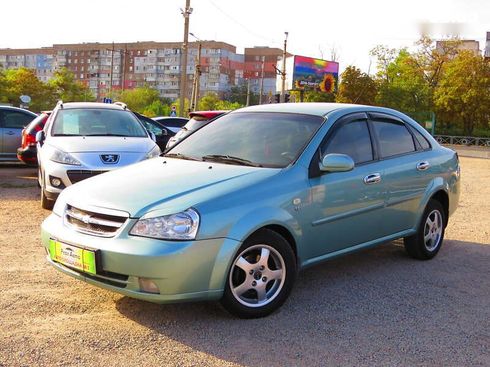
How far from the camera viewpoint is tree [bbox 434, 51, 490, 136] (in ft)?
139

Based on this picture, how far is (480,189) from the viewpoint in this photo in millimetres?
12891

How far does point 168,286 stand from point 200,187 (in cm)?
73

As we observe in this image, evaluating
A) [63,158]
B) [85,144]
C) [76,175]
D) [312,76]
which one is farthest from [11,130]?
[312,76]

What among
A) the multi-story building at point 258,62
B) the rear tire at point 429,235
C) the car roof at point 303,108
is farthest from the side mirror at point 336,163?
the multi-story building at point 258,62

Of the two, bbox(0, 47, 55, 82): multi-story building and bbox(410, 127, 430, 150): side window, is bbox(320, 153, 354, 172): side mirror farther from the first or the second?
bbox(0, 47, 55, 82): multi-story building

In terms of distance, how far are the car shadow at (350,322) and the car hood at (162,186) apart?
0.83 metres

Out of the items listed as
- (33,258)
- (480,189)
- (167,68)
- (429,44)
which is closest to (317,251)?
(33,258)

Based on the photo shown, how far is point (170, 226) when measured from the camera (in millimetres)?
3574

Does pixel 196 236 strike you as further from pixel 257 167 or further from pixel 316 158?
pixel 316 158

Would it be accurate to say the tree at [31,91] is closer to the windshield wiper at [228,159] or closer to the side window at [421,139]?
the side window at [421,139]

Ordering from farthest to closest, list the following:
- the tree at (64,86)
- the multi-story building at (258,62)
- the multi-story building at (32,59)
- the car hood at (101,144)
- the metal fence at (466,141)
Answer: the multi-story building at (32,59) < the multi-story building at (258,62) < the tree at (64,86) < the metal fence at (466,141) < the car hood at (101,144)

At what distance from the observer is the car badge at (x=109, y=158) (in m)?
7.69

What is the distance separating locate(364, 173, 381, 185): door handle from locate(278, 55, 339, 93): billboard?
43.3 meters

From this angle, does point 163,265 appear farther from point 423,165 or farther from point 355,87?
point 355,87
